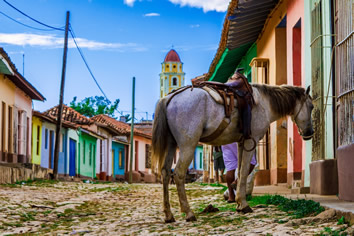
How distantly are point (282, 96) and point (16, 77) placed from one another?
16.3 metres

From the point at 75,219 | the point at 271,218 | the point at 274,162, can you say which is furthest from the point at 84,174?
the point at 271,218

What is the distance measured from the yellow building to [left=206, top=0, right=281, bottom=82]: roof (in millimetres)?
91826

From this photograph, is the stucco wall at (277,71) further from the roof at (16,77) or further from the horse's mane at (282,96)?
the roof at (16,77)

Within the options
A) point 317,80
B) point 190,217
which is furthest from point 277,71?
point 190,217

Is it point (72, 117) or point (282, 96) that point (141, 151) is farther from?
point (282, 96)

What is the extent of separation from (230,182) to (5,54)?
1156 cm

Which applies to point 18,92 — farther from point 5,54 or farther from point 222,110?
point 222,110

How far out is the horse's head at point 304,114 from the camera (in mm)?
8453

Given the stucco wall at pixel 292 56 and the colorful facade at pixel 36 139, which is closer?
the stucco wall at pixel 292 56

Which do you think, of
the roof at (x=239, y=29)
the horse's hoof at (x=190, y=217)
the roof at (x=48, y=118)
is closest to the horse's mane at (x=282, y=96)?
the horse's hoof at (x=190, y=217)

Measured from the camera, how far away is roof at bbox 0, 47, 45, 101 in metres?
19.3

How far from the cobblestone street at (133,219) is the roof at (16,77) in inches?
308

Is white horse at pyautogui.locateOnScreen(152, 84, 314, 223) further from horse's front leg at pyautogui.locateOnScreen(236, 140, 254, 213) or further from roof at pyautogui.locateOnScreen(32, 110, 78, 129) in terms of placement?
roof at pyautogui.locateOnScreen(32, 110, 78, 129)

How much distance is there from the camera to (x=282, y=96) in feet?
27.3
